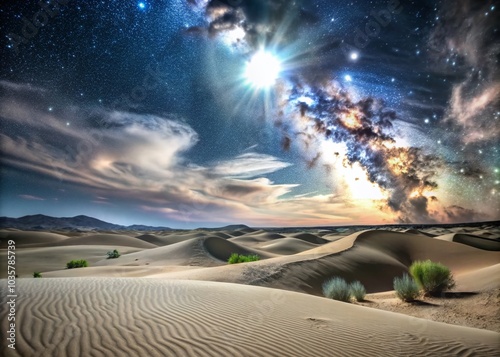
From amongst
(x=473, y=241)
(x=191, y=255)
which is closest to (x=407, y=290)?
(x=191, y=255)

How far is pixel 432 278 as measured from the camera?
1203 centimetres

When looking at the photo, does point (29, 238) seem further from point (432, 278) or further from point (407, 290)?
point (432, 278)

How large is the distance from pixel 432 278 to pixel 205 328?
1131 cm

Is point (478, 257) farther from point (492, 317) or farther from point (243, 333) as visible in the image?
point (243, 333)

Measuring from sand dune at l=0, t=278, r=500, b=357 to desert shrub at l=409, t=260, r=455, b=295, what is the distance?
217 inches

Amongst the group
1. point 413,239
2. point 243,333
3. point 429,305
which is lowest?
point 429,305

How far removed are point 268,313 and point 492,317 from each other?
308 inches

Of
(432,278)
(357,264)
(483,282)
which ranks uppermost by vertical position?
(432,278)

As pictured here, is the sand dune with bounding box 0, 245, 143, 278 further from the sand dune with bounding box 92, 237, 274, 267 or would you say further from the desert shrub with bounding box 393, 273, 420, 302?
the desert shrub with bounding box 393, 273, 420, 302

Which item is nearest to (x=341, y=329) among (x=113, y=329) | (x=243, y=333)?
(x=243, y=333)

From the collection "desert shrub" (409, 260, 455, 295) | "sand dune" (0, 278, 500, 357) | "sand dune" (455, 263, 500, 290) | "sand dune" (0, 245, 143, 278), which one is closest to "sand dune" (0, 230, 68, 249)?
"sand dune" (0, 245, 143, 278)

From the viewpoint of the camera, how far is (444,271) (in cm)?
1207

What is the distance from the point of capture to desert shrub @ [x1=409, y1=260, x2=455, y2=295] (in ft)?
39.4

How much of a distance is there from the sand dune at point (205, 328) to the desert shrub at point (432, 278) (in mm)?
5521
